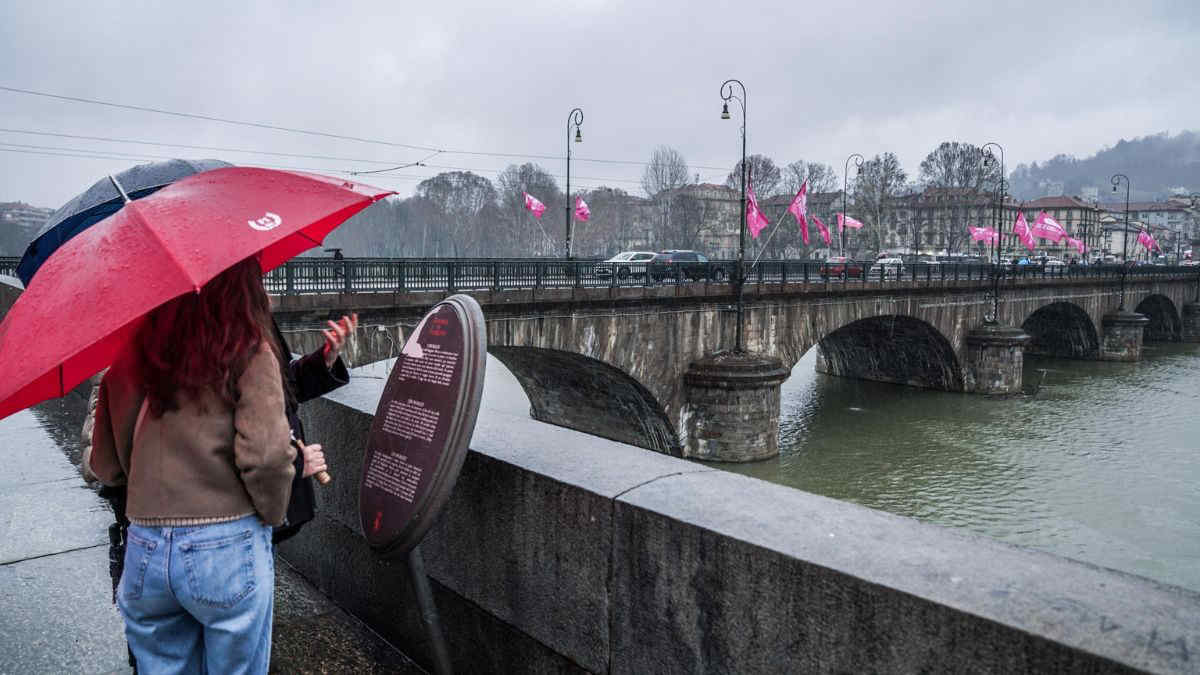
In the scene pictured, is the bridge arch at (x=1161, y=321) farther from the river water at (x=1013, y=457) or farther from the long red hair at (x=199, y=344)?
the long red hair at (x=199, y=344)

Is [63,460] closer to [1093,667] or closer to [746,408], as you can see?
[1093,667]

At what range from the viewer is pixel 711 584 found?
219 cm

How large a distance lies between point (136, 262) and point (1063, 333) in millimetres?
56914

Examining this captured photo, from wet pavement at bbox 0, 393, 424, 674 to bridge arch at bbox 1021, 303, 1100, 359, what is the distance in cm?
5176

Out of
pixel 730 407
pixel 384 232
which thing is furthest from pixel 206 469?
pixel 384 232

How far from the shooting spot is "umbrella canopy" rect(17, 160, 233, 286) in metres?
2.76

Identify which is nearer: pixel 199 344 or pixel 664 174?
pixel 199 344

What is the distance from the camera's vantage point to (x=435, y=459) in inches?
91.3

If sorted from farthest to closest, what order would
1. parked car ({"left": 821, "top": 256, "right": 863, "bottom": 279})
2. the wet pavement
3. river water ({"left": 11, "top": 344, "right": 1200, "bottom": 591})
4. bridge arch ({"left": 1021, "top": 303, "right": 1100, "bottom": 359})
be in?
1. bridge arch ({"left": 1021, "top": 303, "right": 1100, "bottom": 359})
2. parked car ({"left": 821, "top": 256, "right": 863, "bottom": 279})
3. river water ({"left": 11, "top": 344, "right": 1200, "bottom": 591})
4. the wet pavement

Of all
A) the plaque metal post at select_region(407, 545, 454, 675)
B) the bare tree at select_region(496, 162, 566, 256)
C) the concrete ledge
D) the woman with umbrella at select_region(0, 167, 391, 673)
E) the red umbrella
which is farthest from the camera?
the bare tree at select_region(496, 162, 566, 256)

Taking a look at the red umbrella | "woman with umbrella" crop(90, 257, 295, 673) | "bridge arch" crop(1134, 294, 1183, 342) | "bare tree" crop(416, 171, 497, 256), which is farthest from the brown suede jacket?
"bare tree" crop(416, 171, 497, 256)

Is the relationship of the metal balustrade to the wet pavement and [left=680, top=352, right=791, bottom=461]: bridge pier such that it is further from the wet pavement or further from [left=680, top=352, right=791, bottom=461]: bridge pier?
the wet pavement

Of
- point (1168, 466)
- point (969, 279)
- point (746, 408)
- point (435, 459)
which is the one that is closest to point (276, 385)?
point (435, 459)

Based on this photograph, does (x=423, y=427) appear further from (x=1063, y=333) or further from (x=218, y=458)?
(x=1063, y=333)
